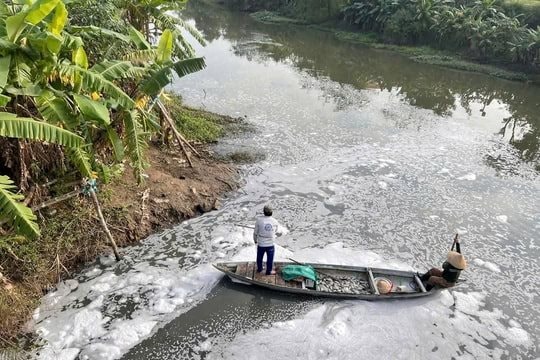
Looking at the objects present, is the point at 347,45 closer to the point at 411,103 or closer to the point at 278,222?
the point at 411,103

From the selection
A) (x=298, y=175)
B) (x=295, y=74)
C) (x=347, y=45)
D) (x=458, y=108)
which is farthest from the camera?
(x=347, y=45)

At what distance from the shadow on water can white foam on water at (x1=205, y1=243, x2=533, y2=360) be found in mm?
173

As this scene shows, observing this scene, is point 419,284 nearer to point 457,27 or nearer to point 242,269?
point 242,269

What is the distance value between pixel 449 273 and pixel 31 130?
7.82 m

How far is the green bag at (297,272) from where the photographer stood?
29.2 feet

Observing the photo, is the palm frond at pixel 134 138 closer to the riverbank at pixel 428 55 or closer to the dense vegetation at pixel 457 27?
the riverbank at pixel 428 55

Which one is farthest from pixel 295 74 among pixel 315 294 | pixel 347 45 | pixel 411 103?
pixel 315 294

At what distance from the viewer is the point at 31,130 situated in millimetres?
6523

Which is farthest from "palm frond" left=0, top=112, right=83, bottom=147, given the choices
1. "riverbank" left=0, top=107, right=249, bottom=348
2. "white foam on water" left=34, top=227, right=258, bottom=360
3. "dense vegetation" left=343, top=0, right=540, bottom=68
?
"dense vegetation" left=343, top=0, right=540, bottom=68

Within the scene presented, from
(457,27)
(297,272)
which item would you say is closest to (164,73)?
(297,272)

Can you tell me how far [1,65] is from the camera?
21.5 ft

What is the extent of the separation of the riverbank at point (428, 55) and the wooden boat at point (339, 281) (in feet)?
76.1

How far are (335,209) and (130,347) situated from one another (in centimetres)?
656

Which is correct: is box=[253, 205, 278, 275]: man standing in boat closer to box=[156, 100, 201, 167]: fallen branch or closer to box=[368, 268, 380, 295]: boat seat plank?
box=[368, 268, 380, 295]: boat seat plank
